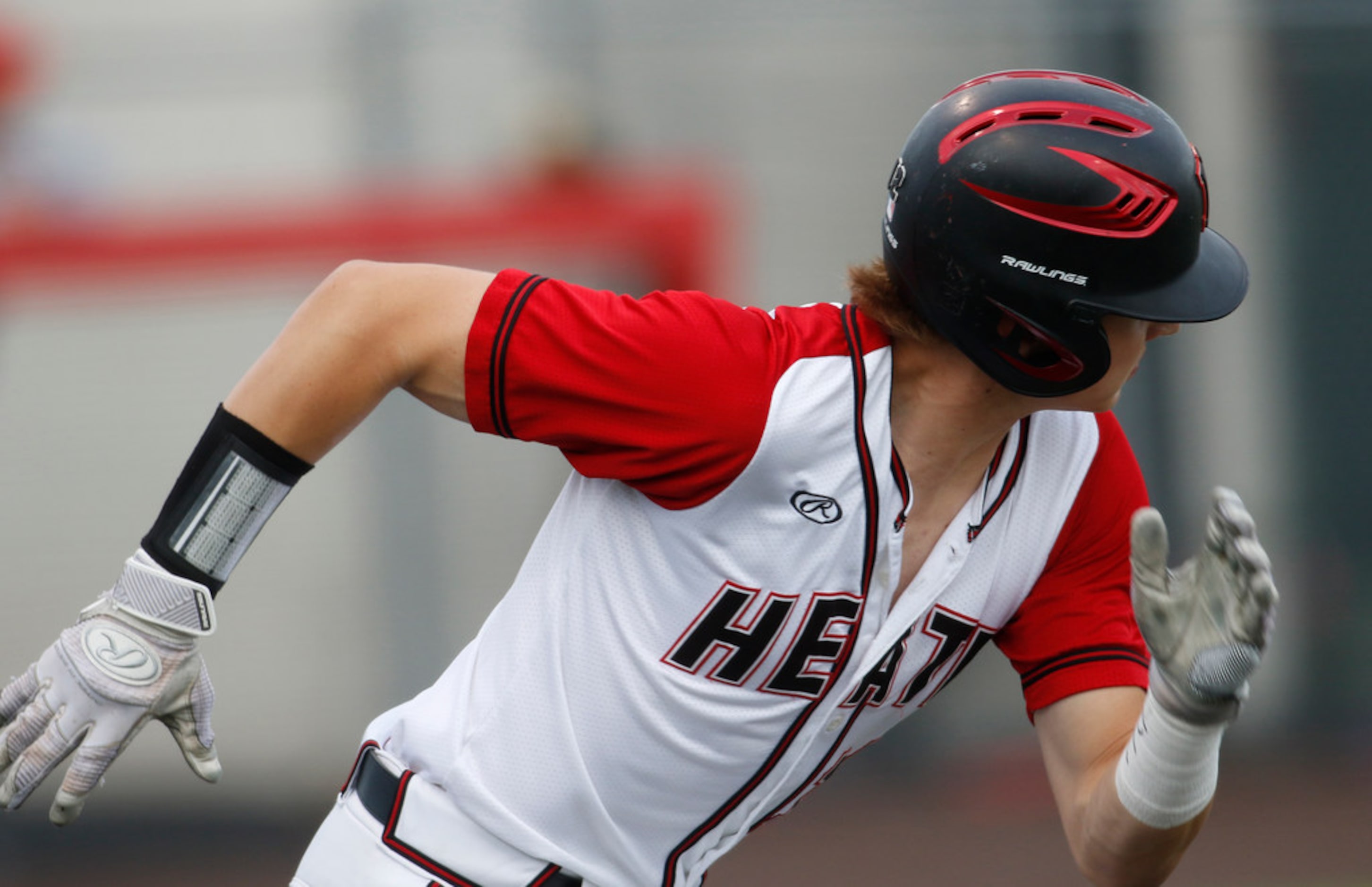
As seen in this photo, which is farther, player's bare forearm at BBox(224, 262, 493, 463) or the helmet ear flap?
the helmet ear flap

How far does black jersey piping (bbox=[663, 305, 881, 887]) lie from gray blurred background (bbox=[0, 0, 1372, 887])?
15.4 feet

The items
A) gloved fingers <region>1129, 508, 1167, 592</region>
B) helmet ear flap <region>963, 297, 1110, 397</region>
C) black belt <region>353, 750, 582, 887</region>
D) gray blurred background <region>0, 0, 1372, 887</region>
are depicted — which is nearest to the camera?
gloved fingers <region>1129, 508, 1167, 592</region>

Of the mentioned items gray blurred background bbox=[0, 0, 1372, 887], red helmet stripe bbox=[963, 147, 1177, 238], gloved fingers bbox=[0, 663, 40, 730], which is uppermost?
red helmet stripe bbox=[963, 147, 1177, 238]

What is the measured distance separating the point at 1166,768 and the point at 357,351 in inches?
60.6

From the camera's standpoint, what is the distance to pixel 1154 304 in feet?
8.01

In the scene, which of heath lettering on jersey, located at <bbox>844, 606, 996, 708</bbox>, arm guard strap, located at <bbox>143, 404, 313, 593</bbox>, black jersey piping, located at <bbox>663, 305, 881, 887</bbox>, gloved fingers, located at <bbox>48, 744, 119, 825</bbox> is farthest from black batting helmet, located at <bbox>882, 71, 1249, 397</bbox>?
gloved fingers, located at <bbox>48, 744, 119, 825</bbox>

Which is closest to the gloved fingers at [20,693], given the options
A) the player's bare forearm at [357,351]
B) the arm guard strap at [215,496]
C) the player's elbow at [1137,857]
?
the arm guard strap at [215,496]

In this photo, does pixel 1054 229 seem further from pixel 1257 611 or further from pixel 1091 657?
pixel 1091 657

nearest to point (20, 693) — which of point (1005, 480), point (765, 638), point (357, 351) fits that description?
point (357, 351)

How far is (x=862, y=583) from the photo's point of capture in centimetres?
254

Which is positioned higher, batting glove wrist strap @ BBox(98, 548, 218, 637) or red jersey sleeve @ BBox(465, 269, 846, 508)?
red jersey sleeve @ BBox(465, 269, 846, 508)

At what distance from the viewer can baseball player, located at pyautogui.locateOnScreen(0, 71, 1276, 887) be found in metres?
2.35

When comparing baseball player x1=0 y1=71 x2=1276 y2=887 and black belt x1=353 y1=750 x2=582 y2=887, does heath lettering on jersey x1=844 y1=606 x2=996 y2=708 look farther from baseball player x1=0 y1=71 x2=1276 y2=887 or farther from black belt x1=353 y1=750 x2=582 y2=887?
black belt x1=353 y1=750 x2=582 y2=887

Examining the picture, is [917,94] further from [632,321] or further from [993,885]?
[632,321]
